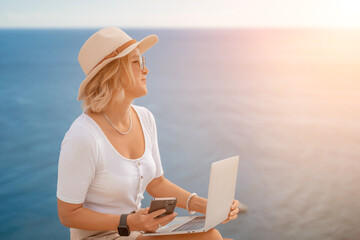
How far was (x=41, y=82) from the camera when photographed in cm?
995

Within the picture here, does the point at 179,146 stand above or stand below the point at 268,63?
below

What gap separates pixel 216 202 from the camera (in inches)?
54.0

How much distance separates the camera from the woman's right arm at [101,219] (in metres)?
1.33

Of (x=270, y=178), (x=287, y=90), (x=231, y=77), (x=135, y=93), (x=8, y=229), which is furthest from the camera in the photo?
(x=231, y=77)

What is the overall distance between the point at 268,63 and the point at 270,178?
9.97 metres

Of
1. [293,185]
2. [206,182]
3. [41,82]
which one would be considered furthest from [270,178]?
[41,82]

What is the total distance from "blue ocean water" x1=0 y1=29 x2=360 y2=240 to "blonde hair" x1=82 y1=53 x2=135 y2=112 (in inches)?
87.5

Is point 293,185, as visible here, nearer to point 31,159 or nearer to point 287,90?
point 31,159

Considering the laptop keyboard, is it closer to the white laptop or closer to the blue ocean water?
the white laptop

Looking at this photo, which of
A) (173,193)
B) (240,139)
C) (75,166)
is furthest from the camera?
(240,139)

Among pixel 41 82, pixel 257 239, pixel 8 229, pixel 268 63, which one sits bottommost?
pixel 257 239

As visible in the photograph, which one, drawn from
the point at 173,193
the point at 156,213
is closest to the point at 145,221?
the point at 156,213

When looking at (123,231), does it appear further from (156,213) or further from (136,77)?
(136,77)

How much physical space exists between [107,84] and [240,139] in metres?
4.58
